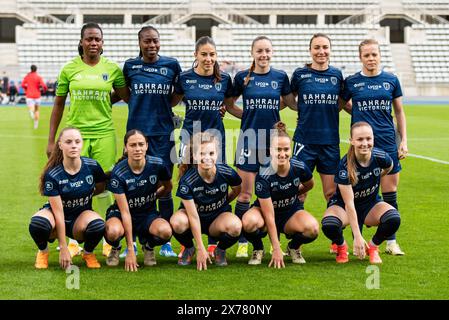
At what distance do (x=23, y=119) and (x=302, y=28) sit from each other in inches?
884

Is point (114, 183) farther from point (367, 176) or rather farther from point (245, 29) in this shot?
point (245, 29)

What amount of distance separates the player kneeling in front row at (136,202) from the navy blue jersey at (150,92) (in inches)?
20.2

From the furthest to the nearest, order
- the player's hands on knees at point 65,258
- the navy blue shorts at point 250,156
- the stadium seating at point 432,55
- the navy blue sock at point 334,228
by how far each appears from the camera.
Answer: the stadium seating at point 432,55, the navy blue shorts at point 250,156, the navy blue sock at point 334,228, the player's hands on knees at point 65,258

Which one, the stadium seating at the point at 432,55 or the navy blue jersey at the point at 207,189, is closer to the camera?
the navy blue jersey at the point at 207,189

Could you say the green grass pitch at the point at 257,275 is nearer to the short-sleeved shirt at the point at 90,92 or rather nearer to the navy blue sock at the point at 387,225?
the navy blue sock at the point at 387,225

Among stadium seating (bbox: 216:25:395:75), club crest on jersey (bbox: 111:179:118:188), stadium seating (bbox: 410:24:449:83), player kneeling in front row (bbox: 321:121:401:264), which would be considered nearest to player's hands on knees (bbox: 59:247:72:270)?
club crest on jersey (bbox: 111:179:118:188)

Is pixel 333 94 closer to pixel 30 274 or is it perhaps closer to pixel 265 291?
pixel 265 291

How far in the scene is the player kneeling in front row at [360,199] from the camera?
6375 millimetres

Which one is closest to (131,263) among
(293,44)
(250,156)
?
(250,156)

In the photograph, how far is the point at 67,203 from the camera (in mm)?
6324

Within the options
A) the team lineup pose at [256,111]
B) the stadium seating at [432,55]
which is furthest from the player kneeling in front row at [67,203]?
the stadium seating at [432,55]

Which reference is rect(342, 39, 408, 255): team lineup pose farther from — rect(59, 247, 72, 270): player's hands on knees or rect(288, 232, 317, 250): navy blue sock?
rect(59, 247, 72, 270): player's hands on knees

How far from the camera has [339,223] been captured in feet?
21.2

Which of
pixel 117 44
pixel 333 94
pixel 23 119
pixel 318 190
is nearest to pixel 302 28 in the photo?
pixel 117 44
